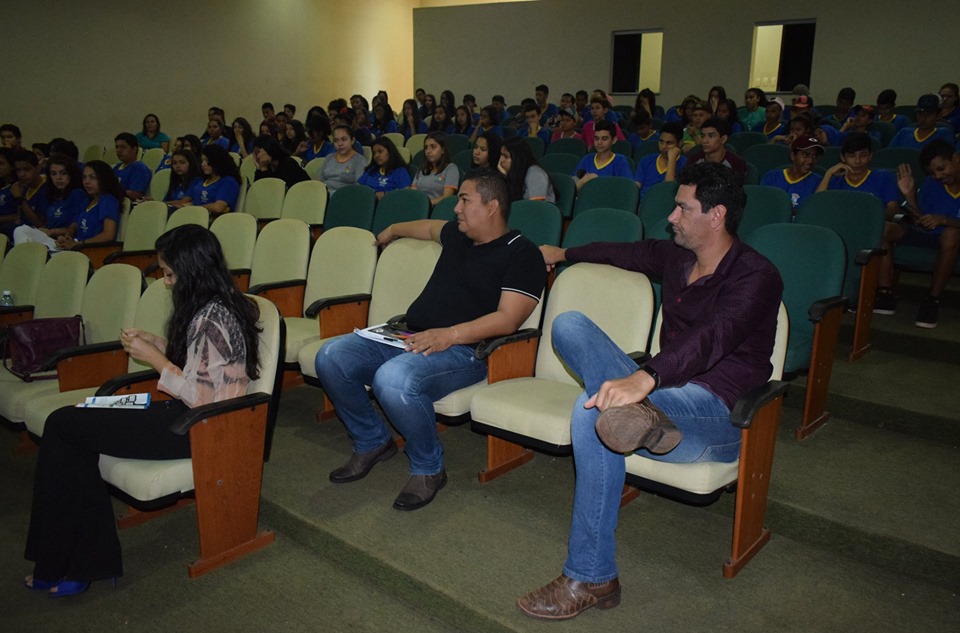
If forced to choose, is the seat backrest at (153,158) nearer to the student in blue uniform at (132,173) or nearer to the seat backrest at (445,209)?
the student in blue uniform at (132,173)

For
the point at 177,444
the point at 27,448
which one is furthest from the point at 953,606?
the point at 27,448

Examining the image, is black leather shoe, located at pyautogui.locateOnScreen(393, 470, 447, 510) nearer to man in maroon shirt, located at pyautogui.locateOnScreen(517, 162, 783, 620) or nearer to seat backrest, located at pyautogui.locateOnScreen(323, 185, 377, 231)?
man in maroon shirt, located at pyautogui.locateOnScreen(517, 162, 783, 620)

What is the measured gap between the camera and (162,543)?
2.48 meters

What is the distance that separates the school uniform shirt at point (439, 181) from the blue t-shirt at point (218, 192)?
4.62 feet

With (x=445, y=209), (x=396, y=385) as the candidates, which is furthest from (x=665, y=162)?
(x=396, y=385)

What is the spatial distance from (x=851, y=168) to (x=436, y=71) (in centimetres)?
1150

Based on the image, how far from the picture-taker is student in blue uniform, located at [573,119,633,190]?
500 cm

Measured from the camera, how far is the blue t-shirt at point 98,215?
16.3 feet

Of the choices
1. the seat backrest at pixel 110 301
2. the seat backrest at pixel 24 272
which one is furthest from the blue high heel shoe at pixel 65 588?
the seat backrest at pixel 24 272

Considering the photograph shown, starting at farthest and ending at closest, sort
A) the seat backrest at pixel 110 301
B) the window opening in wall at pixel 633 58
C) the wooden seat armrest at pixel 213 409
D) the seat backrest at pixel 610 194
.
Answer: the window opening in wall at pixel 633 58 → the seat backrest at pixel 610 194 → the seat backrest at pixel 110 301 → the wooden seat armrest at pixel 213 409

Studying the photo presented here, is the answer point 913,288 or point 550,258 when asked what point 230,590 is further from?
point 913,288

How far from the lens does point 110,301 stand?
3.10 metres

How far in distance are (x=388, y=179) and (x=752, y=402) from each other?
12.9 ft

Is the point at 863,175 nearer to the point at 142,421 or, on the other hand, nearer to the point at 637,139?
the point at 637,139
